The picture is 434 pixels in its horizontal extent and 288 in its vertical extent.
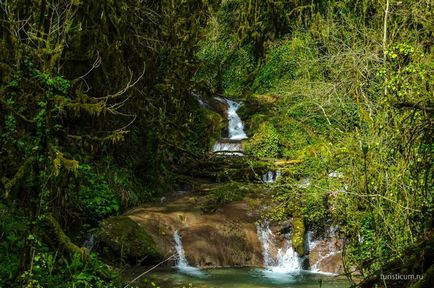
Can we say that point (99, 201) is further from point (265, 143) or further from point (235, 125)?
point (235, 125)

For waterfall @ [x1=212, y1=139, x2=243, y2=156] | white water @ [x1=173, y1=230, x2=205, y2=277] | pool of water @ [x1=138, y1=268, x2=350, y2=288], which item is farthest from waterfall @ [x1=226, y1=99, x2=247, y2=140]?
pool of water @ [x1=138, y1=268, x2=350, y2=288]

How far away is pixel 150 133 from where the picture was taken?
11.6 metres

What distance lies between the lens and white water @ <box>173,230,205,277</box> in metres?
11.1

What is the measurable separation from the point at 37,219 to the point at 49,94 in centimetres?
143

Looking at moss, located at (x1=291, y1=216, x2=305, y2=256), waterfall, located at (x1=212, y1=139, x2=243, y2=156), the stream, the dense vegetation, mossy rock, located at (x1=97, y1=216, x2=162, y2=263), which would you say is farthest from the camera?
waterfall, located at (x1=212, y1=139, x2=243, y2=156)

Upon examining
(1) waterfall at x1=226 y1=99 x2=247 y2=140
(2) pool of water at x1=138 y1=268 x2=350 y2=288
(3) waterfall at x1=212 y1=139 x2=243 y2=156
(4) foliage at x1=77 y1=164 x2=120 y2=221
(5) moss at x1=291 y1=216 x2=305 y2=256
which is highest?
(1) waterfall at x1=226 y1=99 x2=247 y2=140

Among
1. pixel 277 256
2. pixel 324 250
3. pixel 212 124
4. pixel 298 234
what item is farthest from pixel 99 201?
pixel 212 124

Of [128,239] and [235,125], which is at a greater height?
[235,125]

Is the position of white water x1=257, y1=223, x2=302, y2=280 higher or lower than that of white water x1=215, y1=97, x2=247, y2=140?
lower

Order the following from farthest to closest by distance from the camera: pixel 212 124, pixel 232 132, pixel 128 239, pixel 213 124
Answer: pixel 232 132
pixel 213 124
pixel 212 124
pixel 128 239

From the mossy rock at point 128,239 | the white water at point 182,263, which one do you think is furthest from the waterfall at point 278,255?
the mossy rock at point 128,239

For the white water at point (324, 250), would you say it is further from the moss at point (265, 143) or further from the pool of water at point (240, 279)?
the moss at point (265, 143)

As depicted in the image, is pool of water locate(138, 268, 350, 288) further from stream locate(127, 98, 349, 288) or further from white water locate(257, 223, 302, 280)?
white water locate(257, 223, 302, 280)

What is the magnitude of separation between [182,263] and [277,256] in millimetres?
2387
